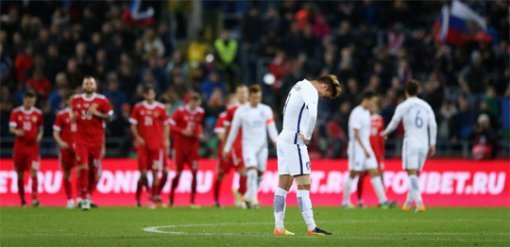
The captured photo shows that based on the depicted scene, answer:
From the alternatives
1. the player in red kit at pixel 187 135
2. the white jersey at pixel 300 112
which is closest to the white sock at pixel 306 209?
the white jersey at pixel 300 112

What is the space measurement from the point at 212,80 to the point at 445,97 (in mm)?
6515

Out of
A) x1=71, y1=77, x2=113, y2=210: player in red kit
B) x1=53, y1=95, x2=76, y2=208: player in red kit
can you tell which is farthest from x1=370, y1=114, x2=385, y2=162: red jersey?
x1=53, y1=95, x2=76, y2=208: player in red kit

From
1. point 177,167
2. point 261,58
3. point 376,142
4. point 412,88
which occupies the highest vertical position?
point 261,58

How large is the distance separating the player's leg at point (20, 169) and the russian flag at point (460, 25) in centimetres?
1382

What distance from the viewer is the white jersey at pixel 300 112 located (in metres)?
17.1

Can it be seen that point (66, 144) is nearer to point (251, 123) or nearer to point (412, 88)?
point (251, 123)

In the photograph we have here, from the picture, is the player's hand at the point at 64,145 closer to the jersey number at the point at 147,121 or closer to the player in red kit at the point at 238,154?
the jersey number at the point at 147,121

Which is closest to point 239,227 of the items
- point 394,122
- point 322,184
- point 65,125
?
point 394,122

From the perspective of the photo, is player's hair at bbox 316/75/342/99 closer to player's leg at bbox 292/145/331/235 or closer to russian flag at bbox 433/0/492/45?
player's leg at bbox 292/145/331/235

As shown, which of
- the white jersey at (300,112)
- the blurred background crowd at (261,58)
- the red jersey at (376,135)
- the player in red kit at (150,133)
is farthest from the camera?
the blurred background crowd at (261,58)

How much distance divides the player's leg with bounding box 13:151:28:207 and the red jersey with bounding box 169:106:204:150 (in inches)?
133

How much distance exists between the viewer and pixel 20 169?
27984 mm

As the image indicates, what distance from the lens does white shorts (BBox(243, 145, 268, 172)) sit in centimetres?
2642

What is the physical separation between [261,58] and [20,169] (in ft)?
36.1
